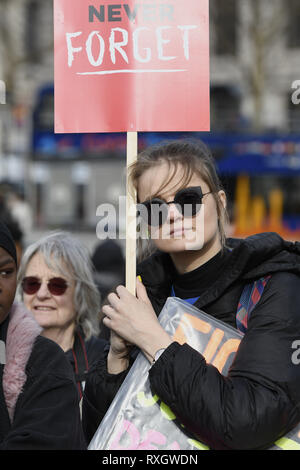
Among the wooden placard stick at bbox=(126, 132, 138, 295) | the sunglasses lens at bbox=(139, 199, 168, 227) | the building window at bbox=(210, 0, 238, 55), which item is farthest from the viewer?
the building window at bbox=(210, 0, 238, 55)

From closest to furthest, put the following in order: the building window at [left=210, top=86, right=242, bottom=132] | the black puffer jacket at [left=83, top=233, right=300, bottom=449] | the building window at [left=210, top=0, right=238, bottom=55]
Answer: the black puffer jacket at [left=83, top=233, right=300, bottom=449]
the building window at [left=210, top=0, right=238, bottom=55]
the building window at [left=210, top=86, right=242, bottom=132]

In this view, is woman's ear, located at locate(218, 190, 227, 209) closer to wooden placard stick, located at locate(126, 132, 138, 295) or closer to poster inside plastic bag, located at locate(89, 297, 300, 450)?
wooden placard stick, located at locate(126, 132, 138, 295)

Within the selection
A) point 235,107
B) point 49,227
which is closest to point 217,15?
point 235,107

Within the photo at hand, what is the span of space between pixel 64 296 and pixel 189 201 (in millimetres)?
1112

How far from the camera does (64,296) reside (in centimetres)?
294

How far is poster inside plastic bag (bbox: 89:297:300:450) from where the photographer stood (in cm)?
182

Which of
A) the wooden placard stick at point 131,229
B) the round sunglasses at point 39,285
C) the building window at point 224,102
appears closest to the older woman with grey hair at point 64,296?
the round sunglasses at point 39,285

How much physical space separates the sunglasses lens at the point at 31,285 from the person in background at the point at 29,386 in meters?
0.92

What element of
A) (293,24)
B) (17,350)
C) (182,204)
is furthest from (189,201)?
(293,24)

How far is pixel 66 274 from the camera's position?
296 centimetres

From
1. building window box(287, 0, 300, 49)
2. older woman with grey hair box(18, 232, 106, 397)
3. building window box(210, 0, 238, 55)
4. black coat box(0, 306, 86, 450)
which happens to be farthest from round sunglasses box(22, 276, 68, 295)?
building window box(210, 0, 238, 55)

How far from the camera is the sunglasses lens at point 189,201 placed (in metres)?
2.02

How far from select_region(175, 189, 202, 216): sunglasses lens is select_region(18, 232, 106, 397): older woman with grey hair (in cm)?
108
